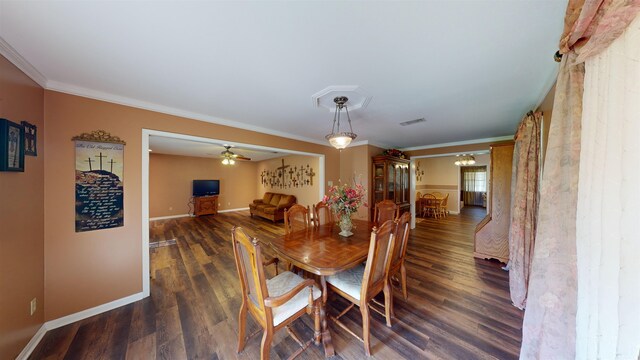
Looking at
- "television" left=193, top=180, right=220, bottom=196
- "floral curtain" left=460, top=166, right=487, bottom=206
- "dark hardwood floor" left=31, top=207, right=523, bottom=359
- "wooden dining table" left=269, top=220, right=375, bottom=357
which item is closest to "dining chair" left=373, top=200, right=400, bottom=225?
"wooden dining table" left=269, top=220, right=375, bottom=357

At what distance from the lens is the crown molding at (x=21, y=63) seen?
135 cm

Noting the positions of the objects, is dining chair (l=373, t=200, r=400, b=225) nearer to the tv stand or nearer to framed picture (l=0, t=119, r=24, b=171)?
framed picture (l=0, t=119, r=24, b=171)

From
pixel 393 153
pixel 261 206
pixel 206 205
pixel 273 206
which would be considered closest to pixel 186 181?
pixel 206 205

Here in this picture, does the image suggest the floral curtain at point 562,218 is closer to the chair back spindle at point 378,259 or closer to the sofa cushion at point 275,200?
the chair back spindle at point 378,259

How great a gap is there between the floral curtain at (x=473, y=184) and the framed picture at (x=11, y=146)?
11.8 meters

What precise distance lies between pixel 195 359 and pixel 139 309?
116 cm

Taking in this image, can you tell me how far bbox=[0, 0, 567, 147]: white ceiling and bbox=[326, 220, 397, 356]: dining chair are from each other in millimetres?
1356

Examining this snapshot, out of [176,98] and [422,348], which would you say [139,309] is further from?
[422,348]

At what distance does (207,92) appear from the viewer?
203 centimetres

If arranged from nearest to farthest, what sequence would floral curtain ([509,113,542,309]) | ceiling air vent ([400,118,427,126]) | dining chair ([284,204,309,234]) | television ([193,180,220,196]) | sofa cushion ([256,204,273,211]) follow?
floral curtain ([509,113,542,309]) < dining chair ([284,204,309,234]) < ceiling air vent ([400,118,427,126]) < sofa cushion ([256,204,273,211]) < television ([193,180,220,196])

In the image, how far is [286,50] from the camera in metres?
1.38

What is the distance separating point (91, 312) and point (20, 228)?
113 cm

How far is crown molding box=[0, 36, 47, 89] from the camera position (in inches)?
53.2

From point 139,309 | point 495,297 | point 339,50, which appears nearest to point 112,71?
point 339,50
